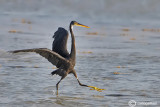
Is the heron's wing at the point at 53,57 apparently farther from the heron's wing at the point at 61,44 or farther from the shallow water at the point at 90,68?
the shallow water at the point at 90,68

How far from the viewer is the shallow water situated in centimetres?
1095

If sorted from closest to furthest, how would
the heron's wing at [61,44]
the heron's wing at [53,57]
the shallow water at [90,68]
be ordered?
the heron's wing at [53,57] < the shallow water at [90,68] < the heron's wing at [61,44]

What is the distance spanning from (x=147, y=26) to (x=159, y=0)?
26.2ft

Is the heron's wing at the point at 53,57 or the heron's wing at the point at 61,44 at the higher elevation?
the heron's wing at the point at 61,44

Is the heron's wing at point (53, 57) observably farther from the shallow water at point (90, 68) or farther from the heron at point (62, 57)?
the shallow water at point (90, 68)

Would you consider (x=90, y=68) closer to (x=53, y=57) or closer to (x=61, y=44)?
(x=61, y=44)

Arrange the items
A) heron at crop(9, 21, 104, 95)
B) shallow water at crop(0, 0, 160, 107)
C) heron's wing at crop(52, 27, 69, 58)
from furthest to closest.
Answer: heron's wing at crop(52, 27, 69, 58) → heron at crop(9, 21, 104, 95) → shallow water at crop(0, 0, 160, 107)

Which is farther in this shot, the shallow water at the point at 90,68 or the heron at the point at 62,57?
the heron at the point at 62,57

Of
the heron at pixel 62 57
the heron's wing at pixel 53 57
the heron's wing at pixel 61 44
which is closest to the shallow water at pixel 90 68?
the heron at pixel 62 57

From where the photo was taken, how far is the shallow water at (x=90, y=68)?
10.9 meters

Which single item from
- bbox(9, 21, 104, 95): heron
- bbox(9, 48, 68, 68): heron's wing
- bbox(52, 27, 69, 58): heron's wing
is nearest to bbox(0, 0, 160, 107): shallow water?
bbox(9, 21, 104, 95): heron

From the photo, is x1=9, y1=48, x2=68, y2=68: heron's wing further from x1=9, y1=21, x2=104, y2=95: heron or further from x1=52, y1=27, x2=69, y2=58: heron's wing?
x1=52, y1=27, x2=69, y2=58: heron's wing

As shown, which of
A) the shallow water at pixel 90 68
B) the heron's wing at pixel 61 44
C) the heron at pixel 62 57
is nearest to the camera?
the shallow water at pixel 90 68

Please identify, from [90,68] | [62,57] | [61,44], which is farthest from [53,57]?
[90,68]
